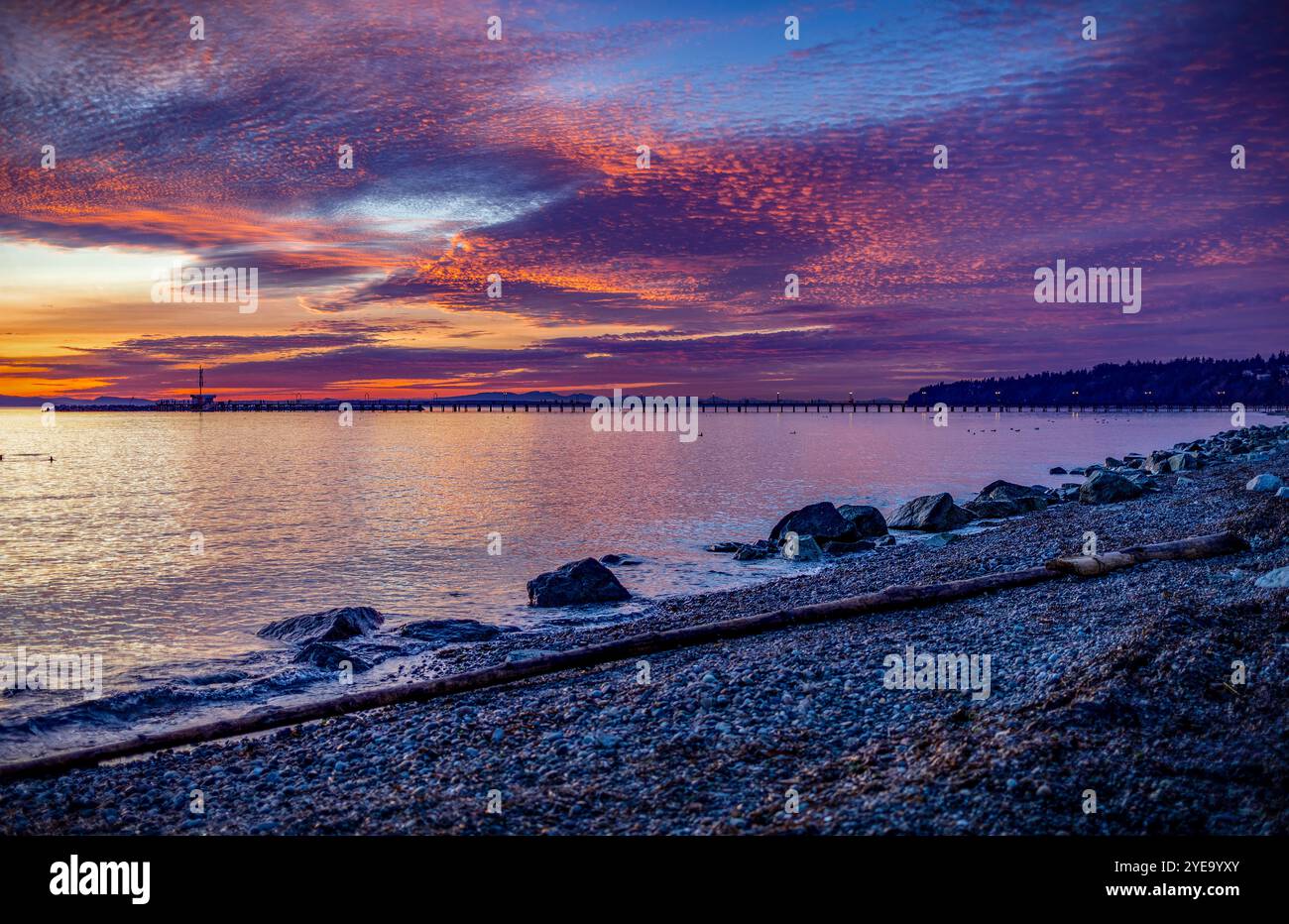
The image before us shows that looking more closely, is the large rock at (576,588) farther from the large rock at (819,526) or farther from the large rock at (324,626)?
the large rock at (819,526)

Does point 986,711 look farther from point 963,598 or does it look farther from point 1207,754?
point 963,598

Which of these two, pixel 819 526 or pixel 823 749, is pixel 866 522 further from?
pixel 823 749

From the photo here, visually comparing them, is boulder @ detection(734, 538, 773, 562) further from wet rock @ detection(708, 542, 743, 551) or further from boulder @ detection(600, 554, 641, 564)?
boulder @ detection(600, 554, 641, 564)

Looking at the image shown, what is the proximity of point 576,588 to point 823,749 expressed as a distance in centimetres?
1366

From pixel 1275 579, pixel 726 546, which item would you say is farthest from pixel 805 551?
pixel 1275 579

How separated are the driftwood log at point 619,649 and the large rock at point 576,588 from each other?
7419 millimetres

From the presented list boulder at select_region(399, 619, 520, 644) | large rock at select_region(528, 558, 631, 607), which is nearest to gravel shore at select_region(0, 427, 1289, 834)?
boulder at select_region(399, 619, 520, 644)

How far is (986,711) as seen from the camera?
9.56 meters

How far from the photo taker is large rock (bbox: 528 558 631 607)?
72.9 ft

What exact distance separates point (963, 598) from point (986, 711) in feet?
23.0

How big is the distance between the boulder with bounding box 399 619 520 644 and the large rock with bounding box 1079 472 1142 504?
27.1 metres

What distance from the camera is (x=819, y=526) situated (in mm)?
31016

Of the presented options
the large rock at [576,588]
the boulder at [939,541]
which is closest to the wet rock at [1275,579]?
the large rock at [576,588]

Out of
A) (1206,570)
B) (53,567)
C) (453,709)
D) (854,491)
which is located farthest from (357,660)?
(854,491)
